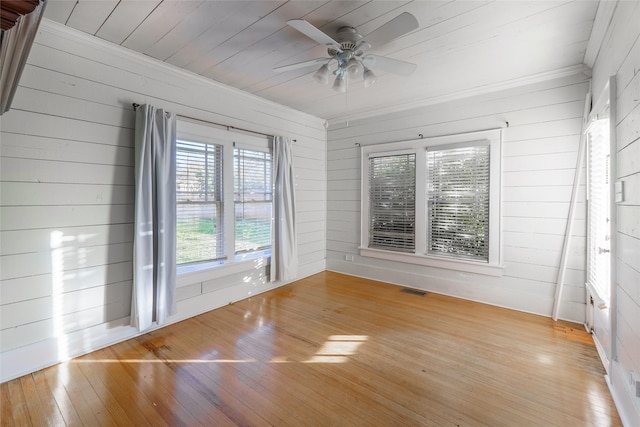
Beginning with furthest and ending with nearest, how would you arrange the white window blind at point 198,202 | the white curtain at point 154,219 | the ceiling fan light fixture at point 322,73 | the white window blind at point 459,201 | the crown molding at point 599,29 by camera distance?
the white window blind at point 459,201 < the white window blind at point 198,202 < the white curtain at point 154,219 < the ceiling fan light fixture at point 322,73 < the crown molding at point 599,29

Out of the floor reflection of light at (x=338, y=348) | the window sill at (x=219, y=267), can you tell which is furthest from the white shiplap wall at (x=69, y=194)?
the floor reflection of light at (x=338, y=348)

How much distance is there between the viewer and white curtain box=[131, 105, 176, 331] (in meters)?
2.66

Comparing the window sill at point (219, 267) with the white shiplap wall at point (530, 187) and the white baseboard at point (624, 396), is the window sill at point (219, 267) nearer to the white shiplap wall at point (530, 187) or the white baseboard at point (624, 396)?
the white shiplap wall at point (530, 187)

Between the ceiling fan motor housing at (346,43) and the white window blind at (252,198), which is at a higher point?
the ceiling fan motor housing at (346,43)

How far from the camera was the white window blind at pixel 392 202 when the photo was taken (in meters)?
4.29

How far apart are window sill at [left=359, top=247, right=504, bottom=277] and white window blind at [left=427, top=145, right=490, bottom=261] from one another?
104 millimetres

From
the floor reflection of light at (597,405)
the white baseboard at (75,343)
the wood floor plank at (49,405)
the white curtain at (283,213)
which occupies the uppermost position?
the white curtain at (283,213)

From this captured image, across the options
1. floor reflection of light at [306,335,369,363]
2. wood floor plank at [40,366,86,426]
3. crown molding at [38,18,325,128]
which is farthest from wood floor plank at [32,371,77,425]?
crown molding at [38,18,325,128]

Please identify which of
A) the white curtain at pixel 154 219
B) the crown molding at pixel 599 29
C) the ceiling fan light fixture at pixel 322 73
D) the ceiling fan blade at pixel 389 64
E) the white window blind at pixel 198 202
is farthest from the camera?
the white window blind at pixel 198 202

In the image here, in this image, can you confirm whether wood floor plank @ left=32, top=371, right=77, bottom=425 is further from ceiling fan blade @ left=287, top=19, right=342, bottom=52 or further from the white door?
the white door

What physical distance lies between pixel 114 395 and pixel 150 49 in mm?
2896

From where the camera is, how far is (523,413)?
70.4 inches

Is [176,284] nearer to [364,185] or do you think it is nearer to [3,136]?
[3,136]

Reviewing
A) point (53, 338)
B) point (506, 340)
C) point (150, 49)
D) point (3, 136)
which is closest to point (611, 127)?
point (506, 340)
